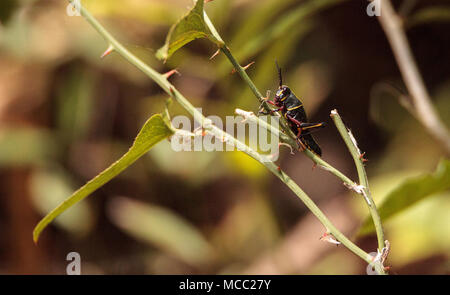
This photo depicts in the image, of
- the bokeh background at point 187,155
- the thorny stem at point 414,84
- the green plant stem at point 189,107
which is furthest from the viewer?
the bokeh background at point 187,155

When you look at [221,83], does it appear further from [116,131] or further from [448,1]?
[448,1]

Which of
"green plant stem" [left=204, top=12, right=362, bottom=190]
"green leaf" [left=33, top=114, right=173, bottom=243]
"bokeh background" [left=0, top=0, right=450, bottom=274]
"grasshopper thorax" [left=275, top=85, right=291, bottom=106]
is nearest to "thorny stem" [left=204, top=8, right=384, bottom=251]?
"green plant stem" [left=204, top=12, right=362, bottom=190]

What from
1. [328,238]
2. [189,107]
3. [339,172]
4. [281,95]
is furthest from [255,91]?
[281,95]

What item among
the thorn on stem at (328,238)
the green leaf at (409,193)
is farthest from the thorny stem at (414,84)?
the thorn on stem at (328,238)

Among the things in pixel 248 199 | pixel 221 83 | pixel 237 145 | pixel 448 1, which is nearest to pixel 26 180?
pixel 248 199

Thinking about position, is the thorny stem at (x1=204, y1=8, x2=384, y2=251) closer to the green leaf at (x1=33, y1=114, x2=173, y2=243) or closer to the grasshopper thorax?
the green leaf at (x1=33, y1=114, x2=173, y2=243)

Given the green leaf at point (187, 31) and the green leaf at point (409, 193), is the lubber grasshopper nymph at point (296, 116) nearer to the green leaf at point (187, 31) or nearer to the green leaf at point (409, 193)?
the green leaf at point (409, 193)
